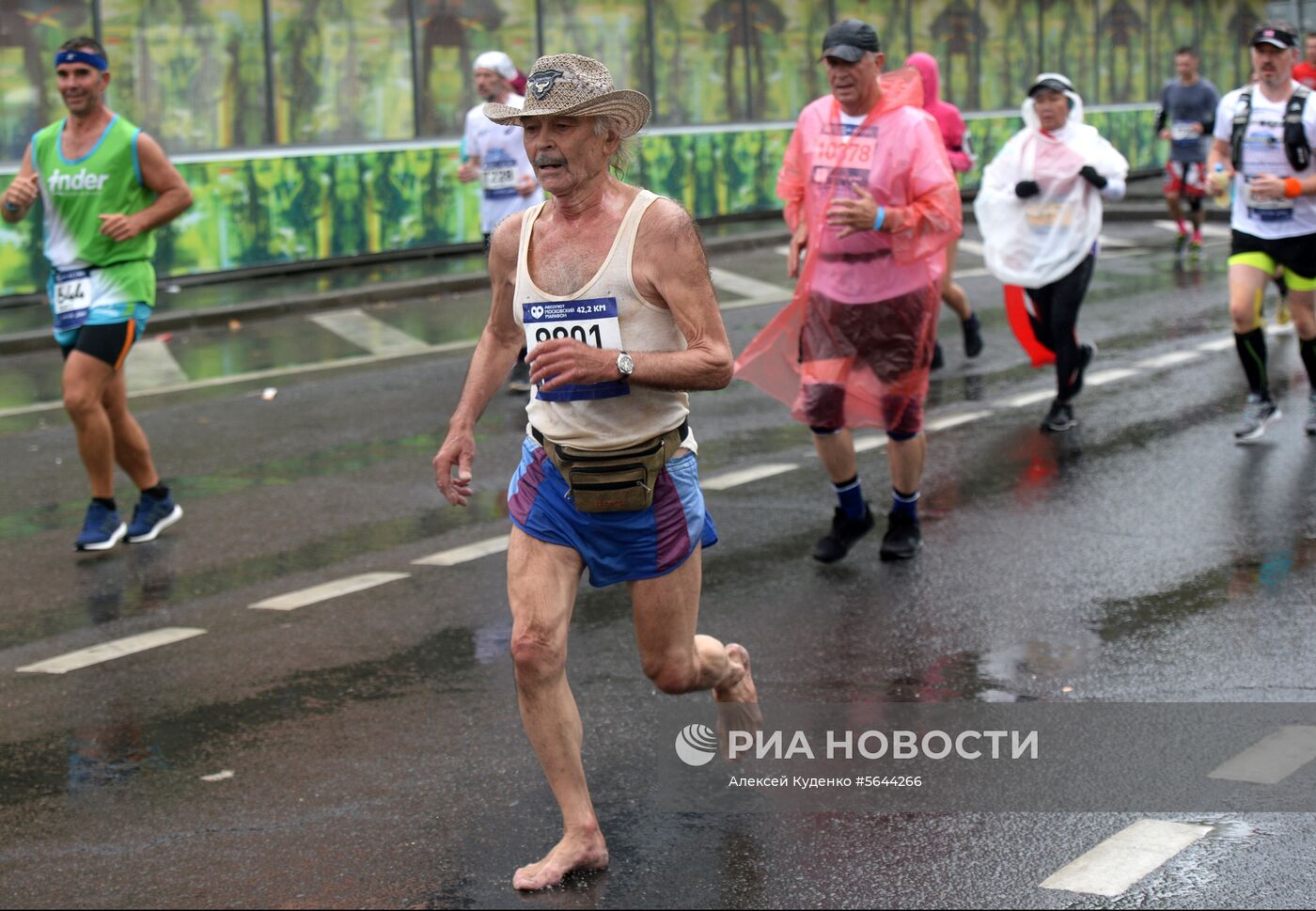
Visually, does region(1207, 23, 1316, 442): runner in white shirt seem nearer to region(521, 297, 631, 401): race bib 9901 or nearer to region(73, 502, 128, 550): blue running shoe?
region(73, 502, 128, 550): blue running shoe

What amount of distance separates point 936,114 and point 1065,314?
3555 millimetres

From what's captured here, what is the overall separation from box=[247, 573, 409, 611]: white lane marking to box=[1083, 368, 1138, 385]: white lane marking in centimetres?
567

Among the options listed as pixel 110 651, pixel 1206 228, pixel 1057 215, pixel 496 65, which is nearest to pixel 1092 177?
pixel 1057 215

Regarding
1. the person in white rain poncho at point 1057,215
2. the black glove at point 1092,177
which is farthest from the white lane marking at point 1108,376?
the black glove at point 1092,177

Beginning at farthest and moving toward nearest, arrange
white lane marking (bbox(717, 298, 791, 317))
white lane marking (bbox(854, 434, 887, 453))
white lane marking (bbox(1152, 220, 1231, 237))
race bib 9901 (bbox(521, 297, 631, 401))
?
white lane marking (bbox(1152, 220, 1231, 237))
white lane marking (bbox(717, 298, 791, 317))
white lane marking (bbox(854, 434, 887, 453))
race bib 9901 (bbox(521, 297, 631, 401))

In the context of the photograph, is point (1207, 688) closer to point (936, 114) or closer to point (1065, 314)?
point (1065, 314)

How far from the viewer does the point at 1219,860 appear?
4566mm

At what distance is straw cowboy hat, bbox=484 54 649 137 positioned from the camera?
4566mm

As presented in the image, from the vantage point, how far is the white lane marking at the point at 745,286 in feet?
56.1

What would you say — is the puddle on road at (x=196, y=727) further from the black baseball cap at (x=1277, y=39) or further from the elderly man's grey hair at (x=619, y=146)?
the black baseball cap at (x=1277, y=39)

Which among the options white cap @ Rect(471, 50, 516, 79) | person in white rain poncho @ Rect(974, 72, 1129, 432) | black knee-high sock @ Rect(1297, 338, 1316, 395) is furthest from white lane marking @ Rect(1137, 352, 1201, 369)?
white cap @ Rect(471, 50, 516, 79)

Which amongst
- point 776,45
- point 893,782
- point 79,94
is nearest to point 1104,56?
point 776,45

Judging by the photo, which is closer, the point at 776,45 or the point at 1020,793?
the point at 1020,793

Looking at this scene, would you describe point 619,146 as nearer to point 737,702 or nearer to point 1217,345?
point 737,702
